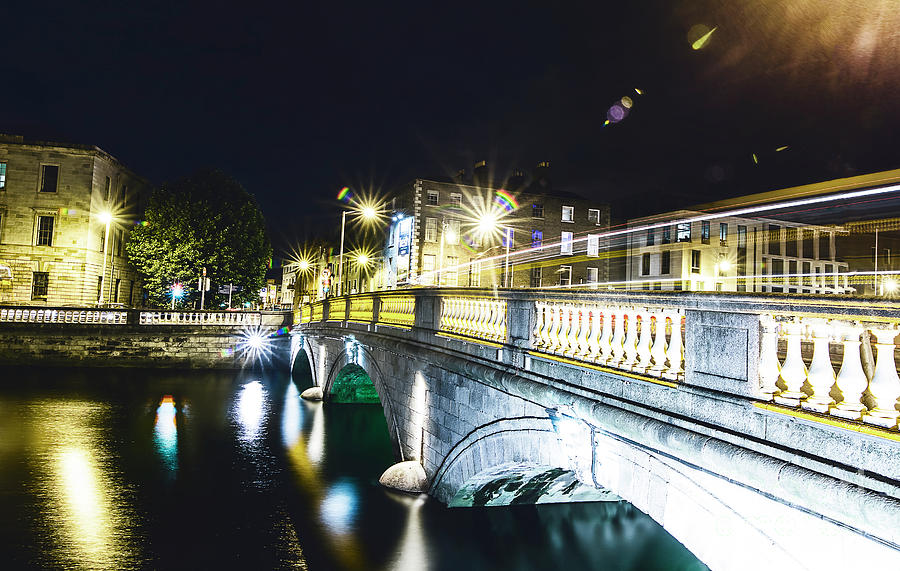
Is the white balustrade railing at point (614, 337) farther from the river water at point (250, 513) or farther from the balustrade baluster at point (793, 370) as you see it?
the river water at point (250, 513)

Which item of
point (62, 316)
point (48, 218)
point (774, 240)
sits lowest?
point (62, 316)

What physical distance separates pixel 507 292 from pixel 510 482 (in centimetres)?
372

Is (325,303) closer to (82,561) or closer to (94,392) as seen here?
(94,392)

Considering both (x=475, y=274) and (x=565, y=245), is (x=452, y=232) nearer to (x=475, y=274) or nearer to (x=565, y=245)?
(x=475, y=274)

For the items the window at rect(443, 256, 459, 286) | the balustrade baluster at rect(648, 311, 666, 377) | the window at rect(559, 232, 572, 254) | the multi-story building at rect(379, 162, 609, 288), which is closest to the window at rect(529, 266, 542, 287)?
the multi-story building at rect(379, 162, 609, 288)

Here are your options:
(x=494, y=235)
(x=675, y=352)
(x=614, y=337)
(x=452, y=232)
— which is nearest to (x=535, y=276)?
(x=494, y=235)

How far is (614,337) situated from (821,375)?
227 centimetres

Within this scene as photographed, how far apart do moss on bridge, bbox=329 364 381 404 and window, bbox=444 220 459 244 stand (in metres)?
18.9

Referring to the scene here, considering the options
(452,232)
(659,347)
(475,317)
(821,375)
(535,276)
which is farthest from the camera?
(535,276)

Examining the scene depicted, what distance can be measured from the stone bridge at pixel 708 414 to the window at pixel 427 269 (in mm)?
32255

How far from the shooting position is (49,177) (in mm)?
41125

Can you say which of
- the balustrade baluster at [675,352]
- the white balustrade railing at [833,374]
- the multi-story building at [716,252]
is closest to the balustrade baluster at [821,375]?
the white balustrade railing at [833,374]

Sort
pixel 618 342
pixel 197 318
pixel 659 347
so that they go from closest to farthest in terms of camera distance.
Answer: pixel 659 347 → pixel 618 342 → pixel 197 318

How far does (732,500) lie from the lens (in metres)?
4.46
